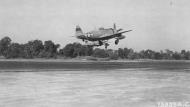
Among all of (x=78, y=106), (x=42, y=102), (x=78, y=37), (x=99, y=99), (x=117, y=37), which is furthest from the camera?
(x=78, y=37)

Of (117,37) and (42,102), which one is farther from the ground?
(117,37)

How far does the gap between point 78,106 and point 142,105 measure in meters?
3.52

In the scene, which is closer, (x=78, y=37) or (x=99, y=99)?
(x=99, y=99)

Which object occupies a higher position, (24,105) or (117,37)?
(117,37)

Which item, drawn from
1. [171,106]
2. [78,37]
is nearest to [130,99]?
[171,106]

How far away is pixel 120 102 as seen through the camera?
18000 millimetres

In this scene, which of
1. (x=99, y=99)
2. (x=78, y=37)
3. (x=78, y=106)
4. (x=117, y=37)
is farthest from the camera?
(x=78, y=37)

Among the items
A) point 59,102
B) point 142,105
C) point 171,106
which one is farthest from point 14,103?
point 171,106

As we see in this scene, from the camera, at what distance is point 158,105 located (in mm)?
16969

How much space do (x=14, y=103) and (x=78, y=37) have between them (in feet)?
234

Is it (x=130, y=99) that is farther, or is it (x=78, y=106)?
(x=130, y=99)

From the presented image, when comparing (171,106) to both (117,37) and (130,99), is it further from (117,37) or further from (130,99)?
(117,37)

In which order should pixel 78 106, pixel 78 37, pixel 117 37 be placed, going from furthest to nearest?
pixel 78 37 < pixel 117 37 < pixel 78 106

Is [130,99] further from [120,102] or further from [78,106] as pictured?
[78,106]
